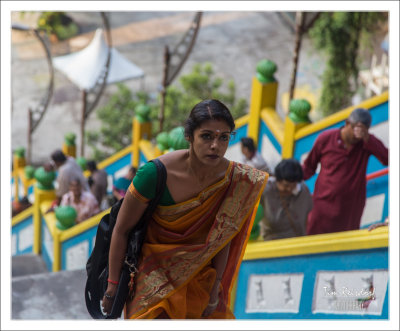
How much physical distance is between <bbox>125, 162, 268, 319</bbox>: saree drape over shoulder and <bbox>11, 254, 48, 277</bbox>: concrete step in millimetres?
5154

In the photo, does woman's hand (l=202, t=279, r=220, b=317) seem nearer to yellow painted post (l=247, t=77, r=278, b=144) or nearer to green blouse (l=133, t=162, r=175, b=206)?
green blouse (l=133, t=162, r=175, b=206)

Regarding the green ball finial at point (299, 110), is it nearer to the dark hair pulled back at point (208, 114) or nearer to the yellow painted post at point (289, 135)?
the yellow painted post at point (289, 135)

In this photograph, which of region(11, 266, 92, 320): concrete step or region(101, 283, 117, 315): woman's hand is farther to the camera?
region(11, 266, 92, 320): concrete step

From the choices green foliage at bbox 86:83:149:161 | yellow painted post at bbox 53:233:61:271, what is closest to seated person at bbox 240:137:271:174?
yellow painted post at bbox 53:233:61:271

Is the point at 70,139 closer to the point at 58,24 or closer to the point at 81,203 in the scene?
the point at 81,203

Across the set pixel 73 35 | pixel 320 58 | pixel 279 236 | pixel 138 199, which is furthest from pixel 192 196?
pixel 73 35

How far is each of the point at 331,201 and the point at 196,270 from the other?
2.84m

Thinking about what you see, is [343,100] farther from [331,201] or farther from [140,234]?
[140,234]

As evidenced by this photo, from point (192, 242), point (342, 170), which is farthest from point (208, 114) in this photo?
point (342, 170)

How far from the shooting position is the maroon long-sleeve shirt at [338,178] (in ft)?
18.7

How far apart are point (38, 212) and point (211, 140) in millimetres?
5912

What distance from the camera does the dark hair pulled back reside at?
3100mm

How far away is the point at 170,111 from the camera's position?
15.0 m

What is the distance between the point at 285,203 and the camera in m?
5.18
